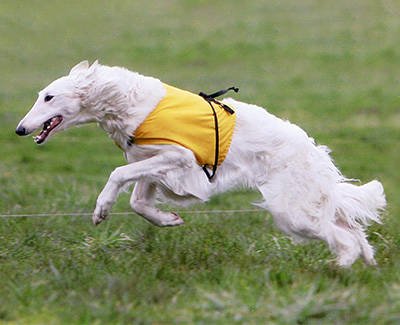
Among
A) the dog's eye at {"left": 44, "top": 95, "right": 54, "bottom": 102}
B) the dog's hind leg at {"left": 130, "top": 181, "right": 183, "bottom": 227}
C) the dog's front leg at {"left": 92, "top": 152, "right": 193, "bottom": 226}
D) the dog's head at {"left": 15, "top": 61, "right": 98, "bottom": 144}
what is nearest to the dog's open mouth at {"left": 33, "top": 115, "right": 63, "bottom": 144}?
the dog's head at {"left": 15, "top": 61, "right": 98, "bottom": 144}

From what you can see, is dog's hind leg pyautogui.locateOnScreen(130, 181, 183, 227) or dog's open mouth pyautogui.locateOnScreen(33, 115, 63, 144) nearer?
dog's open mouth pyautogui.locateOnScreen(33, 115, 63, 144)

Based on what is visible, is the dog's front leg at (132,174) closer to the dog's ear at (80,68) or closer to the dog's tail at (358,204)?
the dog's ear at (80,68)

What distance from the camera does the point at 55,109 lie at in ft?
18.6

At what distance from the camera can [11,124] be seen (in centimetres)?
1397

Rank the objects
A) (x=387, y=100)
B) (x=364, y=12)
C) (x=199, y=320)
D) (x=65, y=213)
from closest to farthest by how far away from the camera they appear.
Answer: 1. (x=199, y=320)
2. (x=65, y=213)
3. (x=387, y=100)
4. (x=364, y=12)

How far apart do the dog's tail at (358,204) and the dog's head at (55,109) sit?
2.69 m

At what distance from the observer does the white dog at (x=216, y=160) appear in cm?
→ 573

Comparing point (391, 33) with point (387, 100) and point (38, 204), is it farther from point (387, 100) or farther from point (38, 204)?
point (38, 204)

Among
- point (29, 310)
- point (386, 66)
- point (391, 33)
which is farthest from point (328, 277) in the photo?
point (391, 33)

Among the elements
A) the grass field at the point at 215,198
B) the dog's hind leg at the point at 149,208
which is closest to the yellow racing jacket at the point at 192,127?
the dog's hind leg at the point at 149,208

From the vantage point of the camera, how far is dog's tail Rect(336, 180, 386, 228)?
6.09 metres

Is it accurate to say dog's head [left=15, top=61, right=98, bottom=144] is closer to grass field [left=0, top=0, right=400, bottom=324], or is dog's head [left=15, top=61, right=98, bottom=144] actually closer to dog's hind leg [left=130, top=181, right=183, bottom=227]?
dog's hind leg [left=130, top=181, right=183, bottom=227]

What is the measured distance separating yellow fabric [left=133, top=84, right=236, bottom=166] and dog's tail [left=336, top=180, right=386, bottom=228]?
1275 mm

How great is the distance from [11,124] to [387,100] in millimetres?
8985
